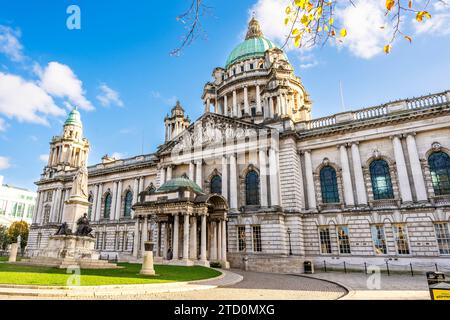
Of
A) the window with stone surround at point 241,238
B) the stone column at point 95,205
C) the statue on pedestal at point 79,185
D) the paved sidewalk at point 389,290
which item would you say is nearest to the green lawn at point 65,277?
the statue on pedestal at point 79,185

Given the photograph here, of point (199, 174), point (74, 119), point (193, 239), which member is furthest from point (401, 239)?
point (74, 119)

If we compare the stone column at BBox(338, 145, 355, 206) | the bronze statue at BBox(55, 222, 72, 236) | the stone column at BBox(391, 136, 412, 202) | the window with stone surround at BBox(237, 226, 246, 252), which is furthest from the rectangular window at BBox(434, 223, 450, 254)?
the bronze statue at BBox(55, 222, 72, 236)

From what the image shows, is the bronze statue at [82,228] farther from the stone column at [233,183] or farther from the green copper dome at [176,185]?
the stone column at [233,183]

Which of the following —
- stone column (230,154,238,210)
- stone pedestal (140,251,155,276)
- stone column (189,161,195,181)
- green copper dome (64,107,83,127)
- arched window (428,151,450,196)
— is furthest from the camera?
green copper dome (64,107,83,127)

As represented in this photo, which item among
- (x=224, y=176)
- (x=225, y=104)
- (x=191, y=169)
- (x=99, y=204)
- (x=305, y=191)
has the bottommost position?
(x=305, y=191)

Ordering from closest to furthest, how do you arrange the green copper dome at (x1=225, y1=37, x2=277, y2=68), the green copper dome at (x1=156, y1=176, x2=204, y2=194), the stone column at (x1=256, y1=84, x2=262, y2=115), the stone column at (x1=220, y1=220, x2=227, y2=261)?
the stone column at (x1=220, y1=220, x2=227, y2=261), the green copper dome at (x1=156, y1=176, x2=204, y2=194), the stone column at (x1=256, y1=84, x2=262, y2=115), the green copper dome at (x1=225, y1=37, x2=277, y2=68)

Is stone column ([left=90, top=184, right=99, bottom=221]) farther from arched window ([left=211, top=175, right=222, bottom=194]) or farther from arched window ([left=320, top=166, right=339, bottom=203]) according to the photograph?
arched window ([left=320, top=166, right=339, bottom=203])

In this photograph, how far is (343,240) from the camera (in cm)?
2680

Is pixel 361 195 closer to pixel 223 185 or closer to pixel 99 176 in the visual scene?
pixel 223 185

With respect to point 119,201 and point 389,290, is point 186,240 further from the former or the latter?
point 119,201

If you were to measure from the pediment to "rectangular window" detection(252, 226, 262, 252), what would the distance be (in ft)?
31.2

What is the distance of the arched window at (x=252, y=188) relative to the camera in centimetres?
3102

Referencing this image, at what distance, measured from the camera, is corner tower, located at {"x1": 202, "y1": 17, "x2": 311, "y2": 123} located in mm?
41562

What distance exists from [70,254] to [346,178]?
2352cm
